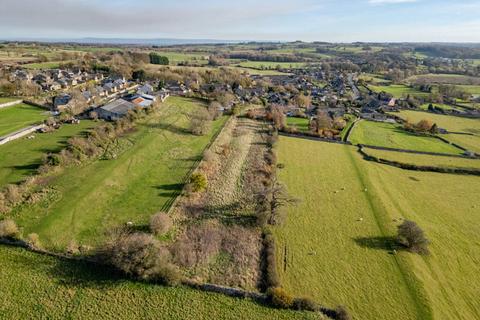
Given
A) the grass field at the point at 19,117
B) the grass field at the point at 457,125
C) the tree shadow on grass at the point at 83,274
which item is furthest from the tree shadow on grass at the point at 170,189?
the grass field at the point at 457,125

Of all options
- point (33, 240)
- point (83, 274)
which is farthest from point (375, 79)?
point (33, 240)

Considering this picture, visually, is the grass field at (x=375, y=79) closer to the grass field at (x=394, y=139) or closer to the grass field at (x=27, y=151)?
the grass field at (x=394, y=139)

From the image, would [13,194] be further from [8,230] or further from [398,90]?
[398,90]

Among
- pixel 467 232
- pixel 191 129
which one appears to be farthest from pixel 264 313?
pixel 191 129

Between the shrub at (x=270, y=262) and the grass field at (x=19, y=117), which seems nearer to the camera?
the shrub at (x=270, y=262)

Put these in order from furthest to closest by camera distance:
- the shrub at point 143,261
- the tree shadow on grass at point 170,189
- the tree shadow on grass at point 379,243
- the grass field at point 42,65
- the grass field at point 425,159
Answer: the grass field at point 42,65, the grass field at point 425,159, the tree shadow on grass at point 170,189, the tree shadow on grass at point 379,243, the shrub at point 143,261

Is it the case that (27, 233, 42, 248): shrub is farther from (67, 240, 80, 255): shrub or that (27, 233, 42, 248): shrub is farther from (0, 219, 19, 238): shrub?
(67, 240, 80, 255): shrub

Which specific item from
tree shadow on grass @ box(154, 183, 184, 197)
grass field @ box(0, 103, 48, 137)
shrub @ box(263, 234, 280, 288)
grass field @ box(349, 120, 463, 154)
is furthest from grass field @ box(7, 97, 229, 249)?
grass field @ box(349, 120, 463, 154)
